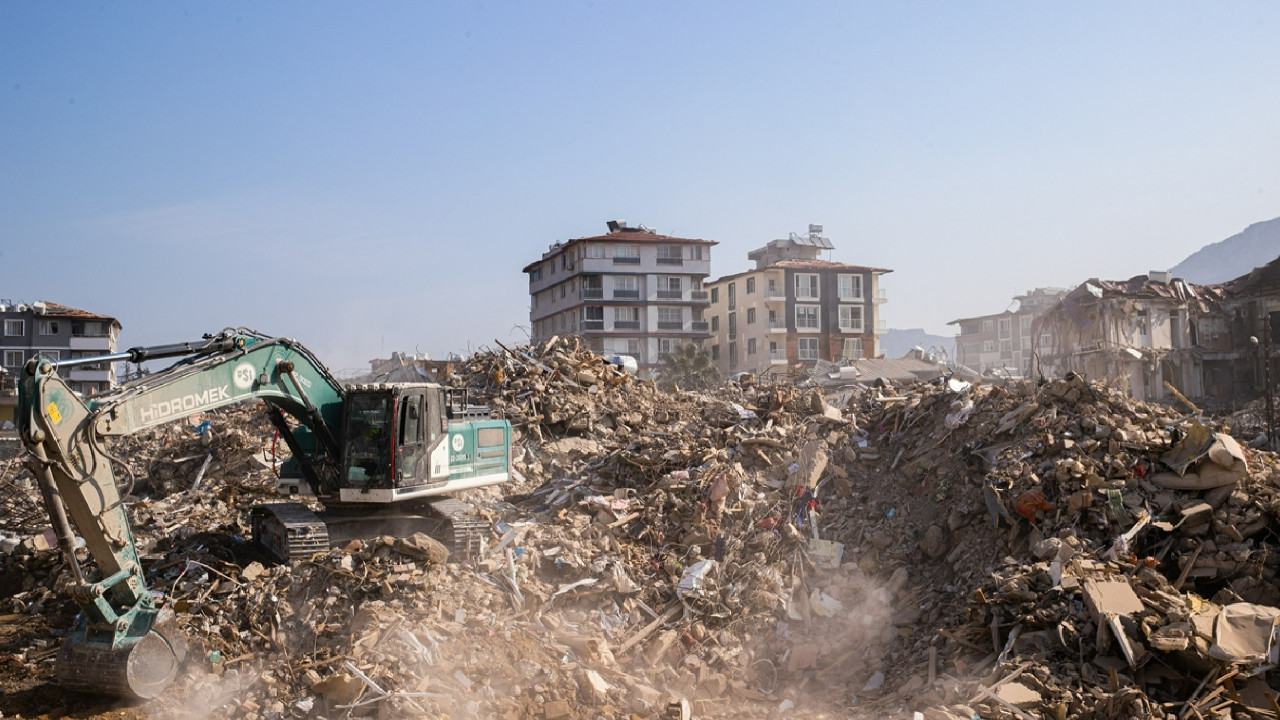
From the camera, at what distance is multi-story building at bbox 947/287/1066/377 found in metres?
60.0

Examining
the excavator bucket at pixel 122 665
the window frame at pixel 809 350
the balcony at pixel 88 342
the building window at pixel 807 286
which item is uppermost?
the building window at pixel 807 286

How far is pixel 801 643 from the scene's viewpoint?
10.4 meters

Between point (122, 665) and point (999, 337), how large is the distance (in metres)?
68.5

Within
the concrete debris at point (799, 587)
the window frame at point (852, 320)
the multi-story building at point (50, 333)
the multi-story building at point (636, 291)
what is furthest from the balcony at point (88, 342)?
the concrete debris at point (799, 587)

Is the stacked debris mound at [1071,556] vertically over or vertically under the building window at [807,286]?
under

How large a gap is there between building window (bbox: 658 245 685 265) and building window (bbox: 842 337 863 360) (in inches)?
473

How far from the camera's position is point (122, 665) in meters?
7.55

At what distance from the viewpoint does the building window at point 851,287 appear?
57188mm

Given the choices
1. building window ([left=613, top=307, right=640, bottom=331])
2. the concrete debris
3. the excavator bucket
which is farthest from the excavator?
building window ([left=613, top=307, right=640, bottom=331])

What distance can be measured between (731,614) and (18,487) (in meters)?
15.0

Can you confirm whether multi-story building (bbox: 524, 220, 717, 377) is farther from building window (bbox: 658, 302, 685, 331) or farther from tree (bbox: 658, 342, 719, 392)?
tree (bbox: 658, 342, 719, 392)

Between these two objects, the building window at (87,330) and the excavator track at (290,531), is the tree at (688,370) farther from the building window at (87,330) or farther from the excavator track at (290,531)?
the building window at (87,330)

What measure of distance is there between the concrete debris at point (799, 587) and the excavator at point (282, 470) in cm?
55

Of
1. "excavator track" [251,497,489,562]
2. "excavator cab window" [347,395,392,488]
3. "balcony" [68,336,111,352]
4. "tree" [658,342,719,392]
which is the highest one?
"balcony" [68,336,111,352]
